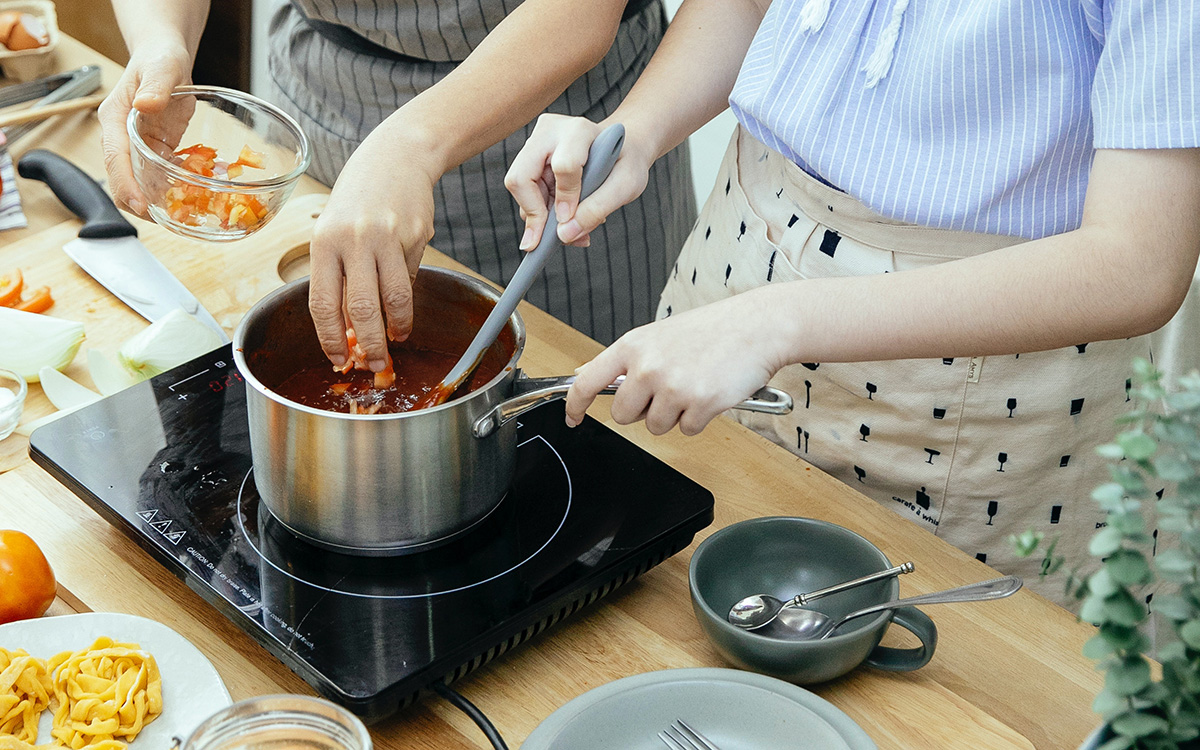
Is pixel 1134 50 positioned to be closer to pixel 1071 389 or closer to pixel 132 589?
pixel 1071 389

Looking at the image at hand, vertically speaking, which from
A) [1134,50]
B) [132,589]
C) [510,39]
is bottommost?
[132,589]

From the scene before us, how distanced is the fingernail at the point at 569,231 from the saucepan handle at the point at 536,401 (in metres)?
0.17

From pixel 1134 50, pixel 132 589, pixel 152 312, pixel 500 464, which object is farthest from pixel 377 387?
pixel 1134 50

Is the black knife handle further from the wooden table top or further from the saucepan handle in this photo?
the saucepan handle

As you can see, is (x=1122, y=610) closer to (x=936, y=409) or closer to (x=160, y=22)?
Answer: (x=936, y=409)

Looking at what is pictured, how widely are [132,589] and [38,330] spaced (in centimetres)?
42

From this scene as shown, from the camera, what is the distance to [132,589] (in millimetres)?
914

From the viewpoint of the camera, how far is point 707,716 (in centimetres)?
78

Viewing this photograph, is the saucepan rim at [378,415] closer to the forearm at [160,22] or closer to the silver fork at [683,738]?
the silver fork at [683,738]

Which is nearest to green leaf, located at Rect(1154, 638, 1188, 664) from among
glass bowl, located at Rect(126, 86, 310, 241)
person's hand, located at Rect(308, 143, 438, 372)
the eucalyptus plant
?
the eucalyptus plant

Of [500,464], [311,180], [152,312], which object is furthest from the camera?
[311,180]

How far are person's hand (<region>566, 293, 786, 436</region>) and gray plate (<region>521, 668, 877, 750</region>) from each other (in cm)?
22

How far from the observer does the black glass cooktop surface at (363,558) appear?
2.63ft

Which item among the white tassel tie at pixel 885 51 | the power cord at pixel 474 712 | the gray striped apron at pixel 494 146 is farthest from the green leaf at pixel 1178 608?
the gray striped apron at pixel 494 146
